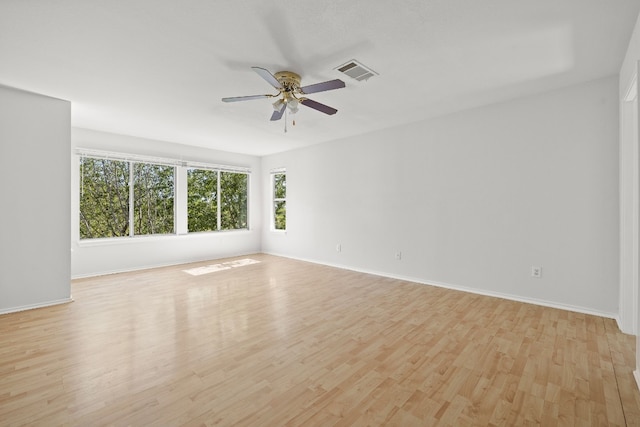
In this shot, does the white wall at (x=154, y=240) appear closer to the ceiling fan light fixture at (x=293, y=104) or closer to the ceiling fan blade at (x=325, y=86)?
the ceiling fan light fixture at (x=293, y=104)

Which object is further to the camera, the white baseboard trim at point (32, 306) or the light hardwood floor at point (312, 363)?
the white baseboard trim at point (32, 306)

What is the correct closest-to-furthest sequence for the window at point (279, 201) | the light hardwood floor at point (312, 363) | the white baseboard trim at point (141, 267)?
the light hardwood floor at point (312, 363)
the white baseboard trim at point (141, 267)
the window at point (279, 201)

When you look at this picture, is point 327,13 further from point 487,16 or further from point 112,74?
point 112,74

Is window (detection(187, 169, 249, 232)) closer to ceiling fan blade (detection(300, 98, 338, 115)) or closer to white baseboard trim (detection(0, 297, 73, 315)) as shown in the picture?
white baseboard trim (detection(0, 297, 73, 315))

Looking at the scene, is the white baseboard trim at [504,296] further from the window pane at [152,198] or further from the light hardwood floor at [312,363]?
the window pane at [152,198]

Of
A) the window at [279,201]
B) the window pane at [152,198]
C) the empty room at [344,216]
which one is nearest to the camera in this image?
the empty room at [344,216]

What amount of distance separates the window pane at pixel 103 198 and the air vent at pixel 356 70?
468 centimetres

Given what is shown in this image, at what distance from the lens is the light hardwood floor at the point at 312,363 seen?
1682 millimetres

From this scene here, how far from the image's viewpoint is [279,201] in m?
7.25

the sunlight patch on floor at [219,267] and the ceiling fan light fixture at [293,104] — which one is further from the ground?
the ceiling fan light fixture at [293,104]

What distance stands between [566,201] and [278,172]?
554 cm

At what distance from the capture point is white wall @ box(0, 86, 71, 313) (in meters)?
3.33

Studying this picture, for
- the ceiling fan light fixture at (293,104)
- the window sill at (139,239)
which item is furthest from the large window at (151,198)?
the ceiling fan light fixture at (293,104)

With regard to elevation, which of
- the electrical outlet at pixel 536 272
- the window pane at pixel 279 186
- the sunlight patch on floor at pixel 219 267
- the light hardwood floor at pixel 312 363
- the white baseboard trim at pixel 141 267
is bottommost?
the light hardwood floor at pixel 312 363
